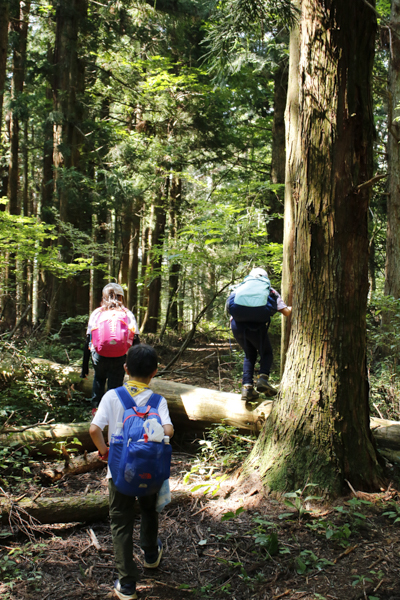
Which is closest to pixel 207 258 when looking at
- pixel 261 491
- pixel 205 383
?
pixel 205 383

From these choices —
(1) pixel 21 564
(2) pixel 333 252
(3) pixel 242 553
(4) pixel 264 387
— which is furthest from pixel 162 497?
(2) pixel 333 252

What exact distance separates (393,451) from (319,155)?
335cm

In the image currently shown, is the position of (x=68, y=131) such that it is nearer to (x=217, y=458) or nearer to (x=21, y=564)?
(x=217, y=458)

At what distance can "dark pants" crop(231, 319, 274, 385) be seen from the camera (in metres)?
5.47

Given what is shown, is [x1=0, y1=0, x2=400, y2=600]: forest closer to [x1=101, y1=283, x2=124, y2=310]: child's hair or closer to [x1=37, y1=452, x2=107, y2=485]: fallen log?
[x1=37, y1=452, x2=107, y2=485]: fallen log

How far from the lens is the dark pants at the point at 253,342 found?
547cm

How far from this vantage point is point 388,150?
10680mm

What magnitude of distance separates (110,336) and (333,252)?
2917 millimetres

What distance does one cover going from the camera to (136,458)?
8.97 feet

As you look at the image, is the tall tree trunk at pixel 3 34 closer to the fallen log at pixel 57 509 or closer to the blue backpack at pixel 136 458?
the fallen log at pixel 57 509

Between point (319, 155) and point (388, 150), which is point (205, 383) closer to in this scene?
point (319, 155)

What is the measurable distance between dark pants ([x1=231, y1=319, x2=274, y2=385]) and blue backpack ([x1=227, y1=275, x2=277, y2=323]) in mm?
139

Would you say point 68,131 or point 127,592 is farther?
point 68,131

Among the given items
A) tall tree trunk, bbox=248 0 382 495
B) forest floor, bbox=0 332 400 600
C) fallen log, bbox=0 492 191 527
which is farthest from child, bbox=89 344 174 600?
tall tree trunk, bbox=248 0 382 495
